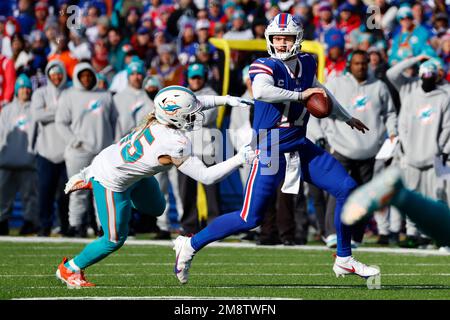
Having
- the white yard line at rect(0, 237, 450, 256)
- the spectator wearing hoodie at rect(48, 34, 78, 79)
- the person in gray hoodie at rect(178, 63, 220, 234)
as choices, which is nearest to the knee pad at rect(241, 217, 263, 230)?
the white yard line at rect(0, 237, 450, 256)

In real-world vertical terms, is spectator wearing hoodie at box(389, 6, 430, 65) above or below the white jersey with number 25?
above

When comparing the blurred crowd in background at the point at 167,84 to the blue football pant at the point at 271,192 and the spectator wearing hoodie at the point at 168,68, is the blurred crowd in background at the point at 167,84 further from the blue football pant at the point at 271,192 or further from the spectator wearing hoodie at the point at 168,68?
the blue football pant at the point at 271,192

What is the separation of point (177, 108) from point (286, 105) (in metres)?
0.89

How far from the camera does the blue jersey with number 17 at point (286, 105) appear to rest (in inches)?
330

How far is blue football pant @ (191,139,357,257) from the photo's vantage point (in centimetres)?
815

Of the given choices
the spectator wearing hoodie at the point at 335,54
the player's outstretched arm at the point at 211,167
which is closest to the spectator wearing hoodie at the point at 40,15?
the spectator wearing hoodie at the point at 335,54

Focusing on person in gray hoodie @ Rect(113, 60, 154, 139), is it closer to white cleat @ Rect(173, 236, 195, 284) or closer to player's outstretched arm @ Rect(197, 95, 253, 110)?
player's outstretched arm @ Rect(197, 95, 253, 110)

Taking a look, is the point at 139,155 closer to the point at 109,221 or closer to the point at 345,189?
the point at 109,221

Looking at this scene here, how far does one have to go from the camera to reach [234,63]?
1442 centimetres

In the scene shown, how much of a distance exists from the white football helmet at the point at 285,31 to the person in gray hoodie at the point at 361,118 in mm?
4139

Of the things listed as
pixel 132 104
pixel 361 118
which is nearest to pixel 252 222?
pixel 361 118

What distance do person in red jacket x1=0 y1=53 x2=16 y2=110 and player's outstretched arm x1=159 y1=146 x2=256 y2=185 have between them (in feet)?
25.8

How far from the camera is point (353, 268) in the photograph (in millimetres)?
8242

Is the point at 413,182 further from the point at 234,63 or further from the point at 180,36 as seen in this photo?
the point at 180,36
